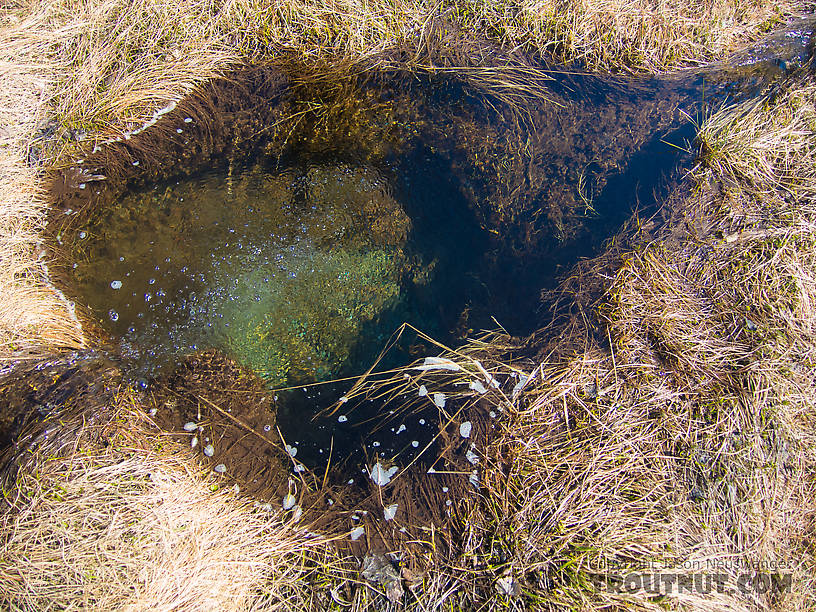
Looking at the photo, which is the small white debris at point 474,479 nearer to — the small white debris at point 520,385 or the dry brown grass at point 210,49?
the small white debris at point 520,385

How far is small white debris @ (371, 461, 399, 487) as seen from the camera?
2.51 meters

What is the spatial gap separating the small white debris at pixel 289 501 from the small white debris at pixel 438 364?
1099mm

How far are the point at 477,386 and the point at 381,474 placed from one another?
81 centimetres

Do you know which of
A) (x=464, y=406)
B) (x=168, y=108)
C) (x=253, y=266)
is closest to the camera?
(x=464, y=406)

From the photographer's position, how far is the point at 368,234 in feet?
9.35

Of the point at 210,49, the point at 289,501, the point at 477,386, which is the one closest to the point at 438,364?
the point at 477,386

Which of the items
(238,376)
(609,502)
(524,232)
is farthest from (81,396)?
(609,502)

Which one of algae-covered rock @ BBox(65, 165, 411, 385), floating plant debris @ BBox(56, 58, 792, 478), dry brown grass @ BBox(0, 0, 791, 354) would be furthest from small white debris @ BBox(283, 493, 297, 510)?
dry brown grass @ BBox(0, 0, 791, 354)

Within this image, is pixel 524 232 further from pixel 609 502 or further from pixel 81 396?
pixel 81 396

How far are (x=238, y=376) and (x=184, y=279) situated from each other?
0.75m

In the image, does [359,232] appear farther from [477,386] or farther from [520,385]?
[520,385]

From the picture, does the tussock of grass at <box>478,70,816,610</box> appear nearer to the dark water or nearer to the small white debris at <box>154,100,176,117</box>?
the dark water

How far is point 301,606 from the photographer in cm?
233

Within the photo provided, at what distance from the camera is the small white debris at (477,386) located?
2.61 m
